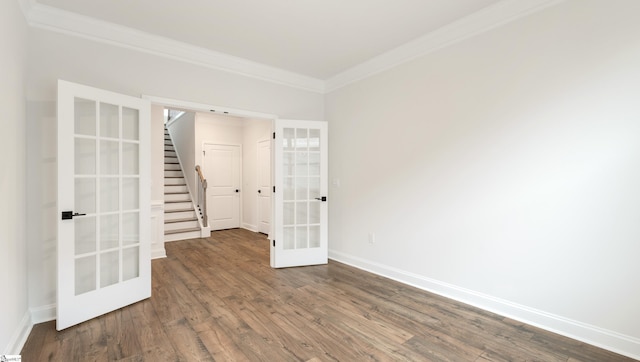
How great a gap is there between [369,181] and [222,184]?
438 cm

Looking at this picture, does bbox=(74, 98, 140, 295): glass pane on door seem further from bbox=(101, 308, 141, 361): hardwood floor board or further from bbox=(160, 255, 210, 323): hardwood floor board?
bbox=(160, 255, 210, 323): hardwood floor board

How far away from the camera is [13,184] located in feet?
6.91

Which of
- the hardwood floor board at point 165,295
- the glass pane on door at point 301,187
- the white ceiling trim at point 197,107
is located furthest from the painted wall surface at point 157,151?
the glass pane on door at point 301,187

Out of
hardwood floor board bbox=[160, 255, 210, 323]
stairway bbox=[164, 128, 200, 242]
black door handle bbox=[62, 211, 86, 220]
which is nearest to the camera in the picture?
black door handle bbox=[62, 211, 86, 220]

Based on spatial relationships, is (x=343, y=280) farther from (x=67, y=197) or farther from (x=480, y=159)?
(x=67, y=197)

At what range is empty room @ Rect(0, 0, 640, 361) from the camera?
2082mm

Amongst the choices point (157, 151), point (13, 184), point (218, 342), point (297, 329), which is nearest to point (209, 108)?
point (157, 151)

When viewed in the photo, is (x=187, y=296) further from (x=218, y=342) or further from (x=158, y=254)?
(x=158, y=254)

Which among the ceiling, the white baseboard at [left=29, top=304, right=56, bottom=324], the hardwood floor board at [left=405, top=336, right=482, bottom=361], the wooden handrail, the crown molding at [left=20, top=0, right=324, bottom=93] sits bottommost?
the hardwood floor board at [left=405, top=336, right=482, bottom=361]

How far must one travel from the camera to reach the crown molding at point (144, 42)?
258 cm

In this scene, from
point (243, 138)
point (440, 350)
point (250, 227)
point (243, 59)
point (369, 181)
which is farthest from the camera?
point (243, 138)

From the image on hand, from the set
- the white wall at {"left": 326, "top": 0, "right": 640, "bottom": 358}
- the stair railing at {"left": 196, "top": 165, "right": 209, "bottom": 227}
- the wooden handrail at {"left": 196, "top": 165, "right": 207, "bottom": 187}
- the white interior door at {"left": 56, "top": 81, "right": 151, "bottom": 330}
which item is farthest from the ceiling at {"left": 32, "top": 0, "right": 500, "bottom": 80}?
the stair railing at {"left": 196, "top": 165, "right": 209, "bottom": 227}

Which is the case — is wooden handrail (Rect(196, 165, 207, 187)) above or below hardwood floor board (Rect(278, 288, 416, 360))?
above

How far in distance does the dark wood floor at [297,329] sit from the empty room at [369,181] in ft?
0.07
